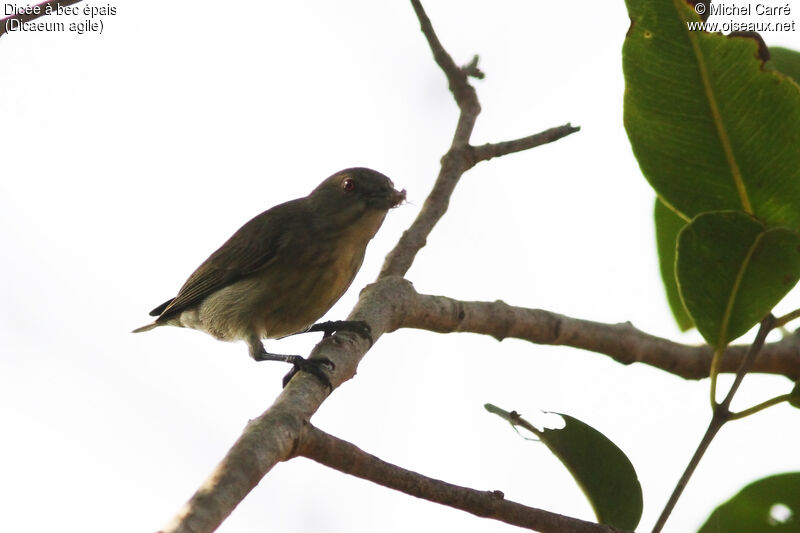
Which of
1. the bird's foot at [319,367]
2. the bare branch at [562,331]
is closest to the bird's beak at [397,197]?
the bare branch at [562,331]

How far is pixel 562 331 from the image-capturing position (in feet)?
12.2

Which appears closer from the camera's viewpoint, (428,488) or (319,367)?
(428,488)

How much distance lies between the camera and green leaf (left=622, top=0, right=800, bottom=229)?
8.52 feet

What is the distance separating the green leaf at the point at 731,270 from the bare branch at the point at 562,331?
1.12 meters

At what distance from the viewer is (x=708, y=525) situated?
9.09 ft

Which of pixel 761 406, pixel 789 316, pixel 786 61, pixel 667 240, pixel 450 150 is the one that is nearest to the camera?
pixel 761 406

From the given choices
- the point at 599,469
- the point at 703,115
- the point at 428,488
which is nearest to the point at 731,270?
the point at 703,115

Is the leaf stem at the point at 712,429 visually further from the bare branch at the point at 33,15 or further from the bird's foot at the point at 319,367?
the bare branch at the point at 33,15

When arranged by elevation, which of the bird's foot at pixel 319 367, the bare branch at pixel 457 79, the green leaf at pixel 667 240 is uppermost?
the bare branch at pixel 457 79

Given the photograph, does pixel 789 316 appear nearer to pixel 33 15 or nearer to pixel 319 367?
pixel 319 367

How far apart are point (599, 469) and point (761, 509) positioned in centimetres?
51

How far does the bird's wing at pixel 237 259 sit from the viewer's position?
5.14 meters

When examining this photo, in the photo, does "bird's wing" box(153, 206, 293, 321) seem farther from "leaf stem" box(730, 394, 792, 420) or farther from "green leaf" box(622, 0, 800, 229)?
"leaf stem" box(730, 394, 792, 420)

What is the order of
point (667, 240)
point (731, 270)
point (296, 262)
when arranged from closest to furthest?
point (731, 270) → point (667, 240) → point (296, 262)
